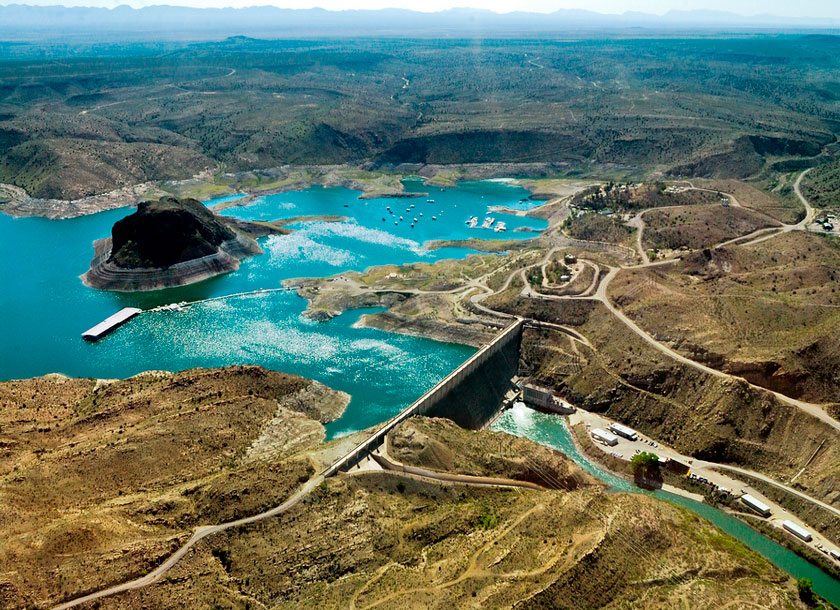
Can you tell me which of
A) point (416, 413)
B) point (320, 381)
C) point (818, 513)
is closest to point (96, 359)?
point (320, 381)

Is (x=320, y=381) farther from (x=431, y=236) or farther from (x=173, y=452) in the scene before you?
(x=431, y=236)

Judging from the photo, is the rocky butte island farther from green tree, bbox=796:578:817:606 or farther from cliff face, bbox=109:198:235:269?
green tree, bbox=796:578:817:606

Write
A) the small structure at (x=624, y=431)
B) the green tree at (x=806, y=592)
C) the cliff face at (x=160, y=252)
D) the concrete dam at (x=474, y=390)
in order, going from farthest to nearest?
the cliff face at (x=160, y=252) → the small structure at (x=624, y=431) → the concrete dam at (x=474, y=390) → the green tree at (x=806, y=592)

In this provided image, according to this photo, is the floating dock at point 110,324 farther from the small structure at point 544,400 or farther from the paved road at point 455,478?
the small structure at point 544,400

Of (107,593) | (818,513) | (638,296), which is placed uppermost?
(638,296)

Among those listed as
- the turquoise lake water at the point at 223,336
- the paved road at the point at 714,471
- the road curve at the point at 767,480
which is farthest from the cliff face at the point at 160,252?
the road curve at the point at 767,480

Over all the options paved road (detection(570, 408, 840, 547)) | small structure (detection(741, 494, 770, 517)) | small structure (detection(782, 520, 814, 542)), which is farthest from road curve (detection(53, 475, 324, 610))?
small structure (detection(782, 520, 814, 542))

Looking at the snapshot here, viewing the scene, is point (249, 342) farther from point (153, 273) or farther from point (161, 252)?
point (161, 252)
